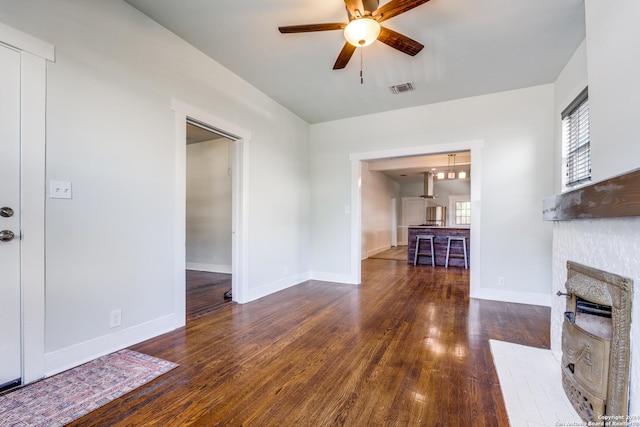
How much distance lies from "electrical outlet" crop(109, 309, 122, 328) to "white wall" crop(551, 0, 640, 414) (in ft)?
10.3

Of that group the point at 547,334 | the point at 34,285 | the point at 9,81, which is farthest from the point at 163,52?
the point at 547,334

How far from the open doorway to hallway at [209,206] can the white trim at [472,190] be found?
7.86 ft

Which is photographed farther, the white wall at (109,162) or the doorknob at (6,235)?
the white wall at (109,162)

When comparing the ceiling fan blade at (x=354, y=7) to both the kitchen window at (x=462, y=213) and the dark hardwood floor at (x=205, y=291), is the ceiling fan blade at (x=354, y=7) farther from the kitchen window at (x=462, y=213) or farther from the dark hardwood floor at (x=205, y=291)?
the kitchen window at (x=462, y=213)

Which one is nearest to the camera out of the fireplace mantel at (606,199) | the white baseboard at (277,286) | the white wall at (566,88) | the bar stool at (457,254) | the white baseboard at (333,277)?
the fireplace mantel at (606,199)

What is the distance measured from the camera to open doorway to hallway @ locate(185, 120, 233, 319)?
17.9 feet

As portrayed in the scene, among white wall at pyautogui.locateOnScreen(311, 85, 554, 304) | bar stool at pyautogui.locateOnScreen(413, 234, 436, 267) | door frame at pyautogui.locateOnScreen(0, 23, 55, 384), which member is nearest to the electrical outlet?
door frame at pyautogui.locateOnScreen(0, 23, 55, 384)

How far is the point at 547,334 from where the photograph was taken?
2631 mm

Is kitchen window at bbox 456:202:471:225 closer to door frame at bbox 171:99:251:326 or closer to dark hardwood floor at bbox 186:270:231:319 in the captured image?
dark hardwood floor at bbox 186:270:231:319

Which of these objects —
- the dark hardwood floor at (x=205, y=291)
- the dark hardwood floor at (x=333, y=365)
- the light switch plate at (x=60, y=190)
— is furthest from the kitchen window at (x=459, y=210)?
the light switch plate at (x=60, y=190)

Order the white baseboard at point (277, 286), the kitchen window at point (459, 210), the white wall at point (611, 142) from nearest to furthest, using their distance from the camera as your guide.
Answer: the white wall at point (611, 142), the white baseboard at point (277, 286), the kitchen window at point (459, 210)

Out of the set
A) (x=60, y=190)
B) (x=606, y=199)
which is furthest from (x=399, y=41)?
(x=60, y=190)

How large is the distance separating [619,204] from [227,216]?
17.4 feet

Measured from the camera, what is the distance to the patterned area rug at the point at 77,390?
1489mm
